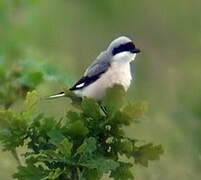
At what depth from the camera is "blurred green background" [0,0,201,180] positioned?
22.0 ft

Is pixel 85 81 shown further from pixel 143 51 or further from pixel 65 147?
pixel 143 51

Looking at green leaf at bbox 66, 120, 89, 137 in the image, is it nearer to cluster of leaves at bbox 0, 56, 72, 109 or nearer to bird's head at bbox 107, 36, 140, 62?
bird's head at bbox 107, 36, 140, 62

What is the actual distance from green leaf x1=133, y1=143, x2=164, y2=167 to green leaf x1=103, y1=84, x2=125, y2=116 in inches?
8.0

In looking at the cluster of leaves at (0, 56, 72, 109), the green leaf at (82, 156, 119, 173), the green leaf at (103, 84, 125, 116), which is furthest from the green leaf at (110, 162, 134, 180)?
the cluster of leaves at (0, 56, 72, 109)

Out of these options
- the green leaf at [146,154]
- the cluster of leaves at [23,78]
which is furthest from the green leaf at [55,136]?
the cluster of leaves at [23,78]

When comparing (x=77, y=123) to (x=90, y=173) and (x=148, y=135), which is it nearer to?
(x=90, y=173)

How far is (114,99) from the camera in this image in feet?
12.5

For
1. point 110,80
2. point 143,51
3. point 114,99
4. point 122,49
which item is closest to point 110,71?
point 110,80

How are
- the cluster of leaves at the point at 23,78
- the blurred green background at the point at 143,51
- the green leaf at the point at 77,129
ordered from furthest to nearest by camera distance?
the blurred green background at the point at 143,51 → the cluster of leaves at the point at 23,78 → the green leaf at the point at 77,129

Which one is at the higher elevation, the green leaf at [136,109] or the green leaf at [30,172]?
the green leaf at [136,109]

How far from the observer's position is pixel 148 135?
7.18 metres

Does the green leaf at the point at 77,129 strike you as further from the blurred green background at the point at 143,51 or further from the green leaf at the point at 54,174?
the blurred green background at the point at 143,51

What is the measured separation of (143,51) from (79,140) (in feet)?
17.3

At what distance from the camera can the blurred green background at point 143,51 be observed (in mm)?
6701
